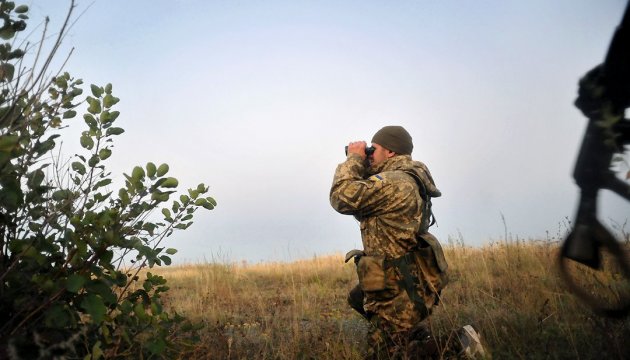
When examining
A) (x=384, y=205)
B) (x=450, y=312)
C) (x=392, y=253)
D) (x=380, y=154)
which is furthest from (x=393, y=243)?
(x=450, y=312)

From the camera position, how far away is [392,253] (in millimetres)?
3951

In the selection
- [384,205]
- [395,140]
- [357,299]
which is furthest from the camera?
[395,140]

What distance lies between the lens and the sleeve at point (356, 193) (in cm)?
387

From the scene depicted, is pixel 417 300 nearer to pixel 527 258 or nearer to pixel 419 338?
pixel 419 338

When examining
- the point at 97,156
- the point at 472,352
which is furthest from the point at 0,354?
the point at 472,352

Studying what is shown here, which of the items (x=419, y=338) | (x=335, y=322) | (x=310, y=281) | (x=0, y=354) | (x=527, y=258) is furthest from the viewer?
(x=310, y=281)

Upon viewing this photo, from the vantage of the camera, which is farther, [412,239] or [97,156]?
[412,239]

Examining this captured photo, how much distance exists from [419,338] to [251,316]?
2.85 m

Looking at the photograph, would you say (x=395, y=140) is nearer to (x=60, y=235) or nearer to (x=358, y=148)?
(x=358, y=148)

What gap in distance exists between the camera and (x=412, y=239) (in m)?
3.96

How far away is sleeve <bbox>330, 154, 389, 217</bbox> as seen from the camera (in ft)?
12.7

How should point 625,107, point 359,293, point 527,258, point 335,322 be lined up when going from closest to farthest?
point 625,107, point 359,293, point 335,322, point 527,258

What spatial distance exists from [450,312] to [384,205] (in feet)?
6.05

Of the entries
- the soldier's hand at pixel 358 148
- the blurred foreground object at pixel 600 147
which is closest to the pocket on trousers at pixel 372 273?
the soldier's hand at pixel 358 148
